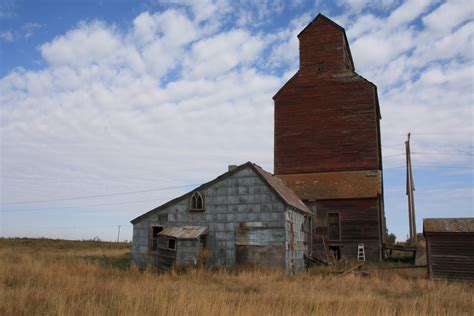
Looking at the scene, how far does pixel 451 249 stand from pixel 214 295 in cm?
1392

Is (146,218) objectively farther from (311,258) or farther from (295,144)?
(295,144)

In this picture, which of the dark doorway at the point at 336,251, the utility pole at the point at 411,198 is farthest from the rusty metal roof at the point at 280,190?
Result: the utility pole at the point at 411,198

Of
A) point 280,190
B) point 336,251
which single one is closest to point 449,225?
Answer: point 280,190

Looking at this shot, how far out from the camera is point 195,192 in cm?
2306

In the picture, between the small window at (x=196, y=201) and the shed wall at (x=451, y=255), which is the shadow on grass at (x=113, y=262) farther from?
the shed wall at (x=451, y=255)

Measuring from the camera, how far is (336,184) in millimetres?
30469

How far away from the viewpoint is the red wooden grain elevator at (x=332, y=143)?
28.9 metres

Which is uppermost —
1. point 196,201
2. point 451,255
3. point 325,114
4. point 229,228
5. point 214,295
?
point 325,114

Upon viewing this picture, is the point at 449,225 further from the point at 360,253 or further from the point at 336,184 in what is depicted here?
the point at 336,184

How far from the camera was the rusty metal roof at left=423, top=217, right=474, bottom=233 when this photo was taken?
66.3 feet

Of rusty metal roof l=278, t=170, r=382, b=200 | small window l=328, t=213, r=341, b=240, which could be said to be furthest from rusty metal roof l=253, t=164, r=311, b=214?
rusty metal roof l=278, t=170, r=382, b=200

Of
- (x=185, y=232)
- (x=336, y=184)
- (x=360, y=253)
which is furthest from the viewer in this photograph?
(x=336, y=184)

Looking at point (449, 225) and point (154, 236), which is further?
point (154, 236)

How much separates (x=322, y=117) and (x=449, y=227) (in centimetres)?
1458
